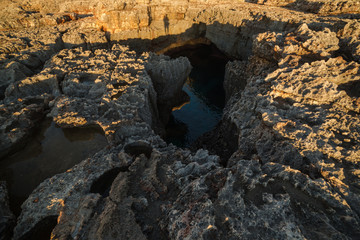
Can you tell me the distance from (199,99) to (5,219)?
1609cm

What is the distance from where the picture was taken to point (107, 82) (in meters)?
9.77

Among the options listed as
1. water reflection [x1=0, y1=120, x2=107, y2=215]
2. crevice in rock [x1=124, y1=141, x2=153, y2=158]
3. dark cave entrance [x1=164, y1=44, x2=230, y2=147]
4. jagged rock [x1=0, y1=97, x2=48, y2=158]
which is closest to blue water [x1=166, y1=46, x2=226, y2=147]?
dark cave entrance [x1=164, y1=44, x2=230, y2=147]

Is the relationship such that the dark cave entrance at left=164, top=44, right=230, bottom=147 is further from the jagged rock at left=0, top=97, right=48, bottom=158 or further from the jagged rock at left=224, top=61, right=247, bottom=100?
the jagged rock at left=0, top=97, right=48, bottom=158

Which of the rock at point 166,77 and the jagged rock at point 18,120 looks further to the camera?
the rock at point 166,77

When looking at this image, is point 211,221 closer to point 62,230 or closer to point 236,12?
point 62,230

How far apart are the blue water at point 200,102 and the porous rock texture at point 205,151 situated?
2.93m

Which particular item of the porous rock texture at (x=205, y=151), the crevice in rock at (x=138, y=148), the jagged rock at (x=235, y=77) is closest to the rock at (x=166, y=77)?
the porous rock texture at (x=205, y=151)

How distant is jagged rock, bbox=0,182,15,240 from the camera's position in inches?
189

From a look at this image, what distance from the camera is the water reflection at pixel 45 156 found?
6.25 metres

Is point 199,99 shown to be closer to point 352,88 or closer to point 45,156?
point 352,88

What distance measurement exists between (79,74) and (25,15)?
58.1 ft

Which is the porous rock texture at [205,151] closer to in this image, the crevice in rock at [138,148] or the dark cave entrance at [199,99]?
the crevice in rock at [138,148]

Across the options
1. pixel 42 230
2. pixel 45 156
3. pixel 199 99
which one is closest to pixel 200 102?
pixel 199 99

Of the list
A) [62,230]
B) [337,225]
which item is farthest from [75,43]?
[337,225]
